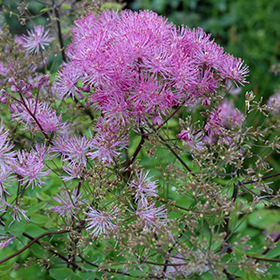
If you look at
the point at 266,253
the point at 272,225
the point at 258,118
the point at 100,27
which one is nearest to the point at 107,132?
the point at 100,27

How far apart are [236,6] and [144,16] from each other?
3558mm

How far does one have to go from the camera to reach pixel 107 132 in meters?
1.05

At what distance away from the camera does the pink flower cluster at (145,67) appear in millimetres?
1019

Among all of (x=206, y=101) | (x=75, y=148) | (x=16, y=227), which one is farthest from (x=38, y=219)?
(x=206, y=101)

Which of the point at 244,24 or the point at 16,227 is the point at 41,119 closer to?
the point at 16,227

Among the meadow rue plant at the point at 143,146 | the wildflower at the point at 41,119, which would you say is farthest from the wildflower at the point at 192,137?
the wildflower at the point at 41,119

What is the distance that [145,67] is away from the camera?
1043 millimetres

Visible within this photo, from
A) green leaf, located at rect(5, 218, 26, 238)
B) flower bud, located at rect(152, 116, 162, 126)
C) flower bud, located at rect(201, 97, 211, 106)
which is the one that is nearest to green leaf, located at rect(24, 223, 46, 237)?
green leaf, located at rect(5, 218, 26, 238)

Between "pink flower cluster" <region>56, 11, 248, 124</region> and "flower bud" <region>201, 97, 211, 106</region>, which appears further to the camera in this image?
"flower bud" <region>201, 97, 211, 106</region>

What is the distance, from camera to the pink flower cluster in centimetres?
102

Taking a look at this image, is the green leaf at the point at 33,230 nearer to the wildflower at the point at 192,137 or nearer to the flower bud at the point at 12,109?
the flower bud at the point at 12,109

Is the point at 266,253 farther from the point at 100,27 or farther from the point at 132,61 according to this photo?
the point at 100,27

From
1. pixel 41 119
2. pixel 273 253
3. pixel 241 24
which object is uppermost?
pixel 41 119

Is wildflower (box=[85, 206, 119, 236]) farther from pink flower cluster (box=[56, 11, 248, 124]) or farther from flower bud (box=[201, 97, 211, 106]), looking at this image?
flower bud (box=[201, 97, 211, 106])
